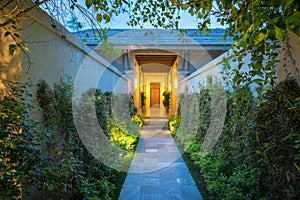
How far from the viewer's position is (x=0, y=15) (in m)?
2.00

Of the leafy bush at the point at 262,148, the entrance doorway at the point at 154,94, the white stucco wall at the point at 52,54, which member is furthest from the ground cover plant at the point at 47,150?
the entrance doorway at the point at 154,94

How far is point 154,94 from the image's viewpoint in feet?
62.4

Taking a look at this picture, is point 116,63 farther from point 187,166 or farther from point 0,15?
point 0,15

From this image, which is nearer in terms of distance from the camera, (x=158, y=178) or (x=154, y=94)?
(x=158, y=178)

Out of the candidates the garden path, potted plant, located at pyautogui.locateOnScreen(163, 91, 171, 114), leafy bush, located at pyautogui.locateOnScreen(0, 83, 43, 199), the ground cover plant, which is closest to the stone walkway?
the garden path

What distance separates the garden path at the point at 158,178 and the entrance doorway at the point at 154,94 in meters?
12.3

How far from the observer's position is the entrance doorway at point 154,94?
61.7ft

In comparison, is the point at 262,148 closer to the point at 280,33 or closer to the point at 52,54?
the point at 280,33

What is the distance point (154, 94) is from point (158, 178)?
14854mm

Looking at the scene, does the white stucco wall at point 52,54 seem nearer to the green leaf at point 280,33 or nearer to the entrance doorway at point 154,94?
the green leaf at point 280,33

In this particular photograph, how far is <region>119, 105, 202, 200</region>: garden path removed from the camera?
3.53 m

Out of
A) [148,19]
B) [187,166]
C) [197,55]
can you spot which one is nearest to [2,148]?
[148,19]

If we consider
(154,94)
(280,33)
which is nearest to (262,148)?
(280,33)

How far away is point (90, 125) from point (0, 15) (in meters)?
1.89
